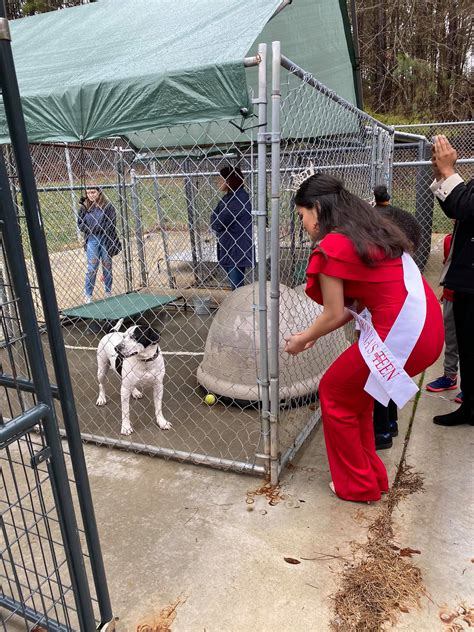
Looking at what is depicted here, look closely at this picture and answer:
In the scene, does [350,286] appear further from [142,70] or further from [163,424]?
[163,424]

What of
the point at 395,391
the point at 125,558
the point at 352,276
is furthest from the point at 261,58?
the point at 125,558

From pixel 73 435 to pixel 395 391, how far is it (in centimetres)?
160

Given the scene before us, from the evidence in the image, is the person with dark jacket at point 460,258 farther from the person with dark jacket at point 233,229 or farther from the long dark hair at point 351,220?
the person with dark jacket at point 233,229

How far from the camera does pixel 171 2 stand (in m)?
4.07

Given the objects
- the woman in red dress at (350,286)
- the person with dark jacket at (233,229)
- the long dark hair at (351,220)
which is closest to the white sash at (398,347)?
the woman in red dress at (350,286)

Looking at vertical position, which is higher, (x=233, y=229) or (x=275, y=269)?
(x=275, y=269)

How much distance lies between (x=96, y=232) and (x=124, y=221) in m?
0.71

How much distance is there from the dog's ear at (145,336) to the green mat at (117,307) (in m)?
2.41

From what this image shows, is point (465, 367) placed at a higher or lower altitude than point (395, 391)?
lower

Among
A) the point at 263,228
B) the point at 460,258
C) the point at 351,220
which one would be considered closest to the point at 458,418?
the point at 460,258

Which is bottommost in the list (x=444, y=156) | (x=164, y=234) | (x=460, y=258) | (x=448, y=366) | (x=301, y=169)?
(x=448, y=366)

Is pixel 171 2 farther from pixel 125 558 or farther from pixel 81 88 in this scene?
pixel 125 558

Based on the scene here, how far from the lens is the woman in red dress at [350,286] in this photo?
229 cm

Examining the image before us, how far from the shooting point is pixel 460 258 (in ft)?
10.6
